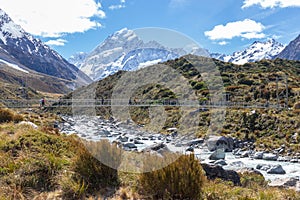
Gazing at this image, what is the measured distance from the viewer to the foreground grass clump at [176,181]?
5.62 meters

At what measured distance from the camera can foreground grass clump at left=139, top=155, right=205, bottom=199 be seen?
18.4 feet

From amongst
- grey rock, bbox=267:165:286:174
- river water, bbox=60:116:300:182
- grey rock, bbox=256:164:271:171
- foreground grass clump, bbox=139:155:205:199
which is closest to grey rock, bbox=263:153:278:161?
river water, bbox=60:116:300:182

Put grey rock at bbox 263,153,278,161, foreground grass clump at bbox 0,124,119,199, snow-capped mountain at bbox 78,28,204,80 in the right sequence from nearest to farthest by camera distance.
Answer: foreground grass clump at bbox 0,124,119,199
snow-capped mountain at bbox 78,28,204,80
grey rock at bbox 263,153,278,161

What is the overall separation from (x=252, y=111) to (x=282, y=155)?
10.8 m

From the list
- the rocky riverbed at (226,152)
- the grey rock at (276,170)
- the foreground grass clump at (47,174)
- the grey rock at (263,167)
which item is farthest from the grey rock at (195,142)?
the foreground grass clump at (47,174)

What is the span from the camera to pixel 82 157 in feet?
21.9

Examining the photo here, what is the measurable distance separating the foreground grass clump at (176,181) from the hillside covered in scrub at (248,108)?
11763 mm

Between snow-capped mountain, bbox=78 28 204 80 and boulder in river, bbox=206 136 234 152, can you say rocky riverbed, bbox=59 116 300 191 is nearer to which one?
boulder in river, bbox=206 136 234 152

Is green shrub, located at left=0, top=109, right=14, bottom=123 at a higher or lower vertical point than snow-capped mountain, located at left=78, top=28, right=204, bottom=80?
lower

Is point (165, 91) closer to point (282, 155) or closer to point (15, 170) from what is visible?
point (282, 155)

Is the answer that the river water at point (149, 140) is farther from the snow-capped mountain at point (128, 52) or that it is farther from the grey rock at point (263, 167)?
the snow-capped mountain at point (128, 52)

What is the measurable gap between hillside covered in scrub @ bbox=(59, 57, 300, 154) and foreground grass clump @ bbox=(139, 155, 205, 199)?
11763 millimetres

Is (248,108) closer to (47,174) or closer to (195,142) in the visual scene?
(195,142)

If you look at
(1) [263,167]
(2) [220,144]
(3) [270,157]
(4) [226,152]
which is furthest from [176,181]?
(2) [220,144]
